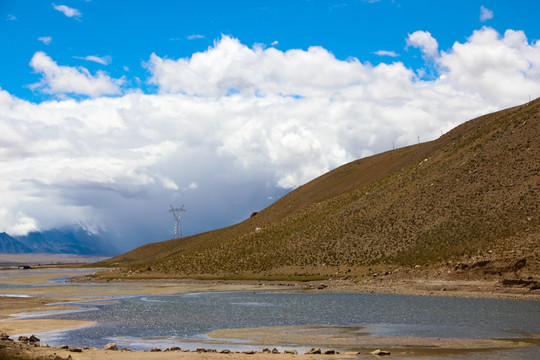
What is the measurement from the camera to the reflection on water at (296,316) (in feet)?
128

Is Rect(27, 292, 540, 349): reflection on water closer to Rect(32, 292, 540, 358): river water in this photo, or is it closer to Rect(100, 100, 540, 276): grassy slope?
Rect(32, 292, 540, 358): river water

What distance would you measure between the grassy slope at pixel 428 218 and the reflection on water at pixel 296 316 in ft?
73.0

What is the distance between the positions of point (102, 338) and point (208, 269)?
83.3m

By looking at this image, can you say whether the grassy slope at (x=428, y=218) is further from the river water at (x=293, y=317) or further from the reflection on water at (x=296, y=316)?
the river water at (x=293, y=317)

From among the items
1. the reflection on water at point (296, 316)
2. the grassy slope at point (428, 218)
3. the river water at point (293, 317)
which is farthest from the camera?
the grassy slope at point (428, 218)

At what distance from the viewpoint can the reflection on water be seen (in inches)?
1538

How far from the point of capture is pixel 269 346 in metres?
34.9

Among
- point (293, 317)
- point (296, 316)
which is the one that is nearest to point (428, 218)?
point (296, 316)

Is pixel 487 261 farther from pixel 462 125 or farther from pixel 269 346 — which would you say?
pixel 462 125

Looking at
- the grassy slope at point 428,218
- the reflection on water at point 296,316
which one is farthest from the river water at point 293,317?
the grassy slope at point 428,218

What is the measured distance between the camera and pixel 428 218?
100125 millimetres

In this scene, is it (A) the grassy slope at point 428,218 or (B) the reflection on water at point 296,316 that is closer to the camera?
(B) the reflection on water at point 296,316

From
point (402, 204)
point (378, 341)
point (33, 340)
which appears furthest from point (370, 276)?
point (33, 340)

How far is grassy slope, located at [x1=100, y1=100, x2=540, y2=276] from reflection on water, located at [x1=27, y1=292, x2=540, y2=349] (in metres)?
22.3
